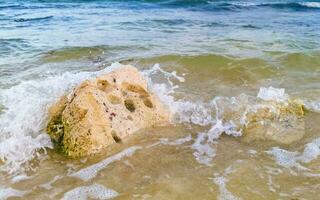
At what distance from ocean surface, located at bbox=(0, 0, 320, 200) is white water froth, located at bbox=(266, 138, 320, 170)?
0.02m

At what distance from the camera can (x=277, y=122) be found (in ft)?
19.3

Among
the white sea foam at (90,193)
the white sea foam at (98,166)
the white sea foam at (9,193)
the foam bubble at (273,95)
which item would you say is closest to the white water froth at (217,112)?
the foam bubble at (273,95)

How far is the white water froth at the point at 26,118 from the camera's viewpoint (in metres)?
5.20

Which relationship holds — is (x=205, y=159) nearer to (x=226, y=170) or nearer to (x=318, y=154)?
(x=226, y=170)

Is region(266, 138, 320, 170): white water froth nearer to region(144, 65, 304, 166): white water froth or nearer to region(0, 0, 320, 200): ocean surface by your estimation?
region(0, 0, 320, 200): ocean surface

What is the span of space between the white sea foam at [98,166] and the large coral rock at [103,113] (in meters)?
0.26

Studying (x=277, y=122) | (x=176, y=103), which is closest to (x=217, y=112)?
(x=176, y=103)

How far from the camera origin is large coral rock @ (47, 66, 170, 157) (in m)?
5.19

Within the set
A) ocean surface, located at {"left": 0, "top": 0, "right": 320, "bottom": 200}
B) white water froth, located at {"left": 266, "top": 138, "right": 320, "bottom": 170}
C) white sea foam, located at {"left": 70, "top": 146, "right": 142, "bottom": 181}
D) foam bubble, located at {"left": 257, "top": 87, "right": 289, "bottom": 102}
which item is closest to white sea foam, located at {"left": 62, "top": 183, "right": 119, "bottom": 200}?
ocean surface, located at {"left": 0, "top": 0, "right": 320, "bottom": 200}

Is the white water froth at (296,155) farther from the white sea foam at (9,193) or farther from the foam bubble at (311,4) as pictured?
the foam bubble at (311,4)

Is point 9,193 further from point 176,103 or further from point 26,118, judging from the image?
point 176,103

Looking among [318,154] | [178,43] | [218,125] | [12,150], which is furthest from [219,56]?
[12,150]

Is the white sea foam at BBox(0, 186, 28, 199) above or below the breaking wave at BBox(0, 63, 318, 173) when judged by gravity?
below

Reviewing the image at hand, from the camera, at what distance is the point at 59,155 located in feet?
17.0
